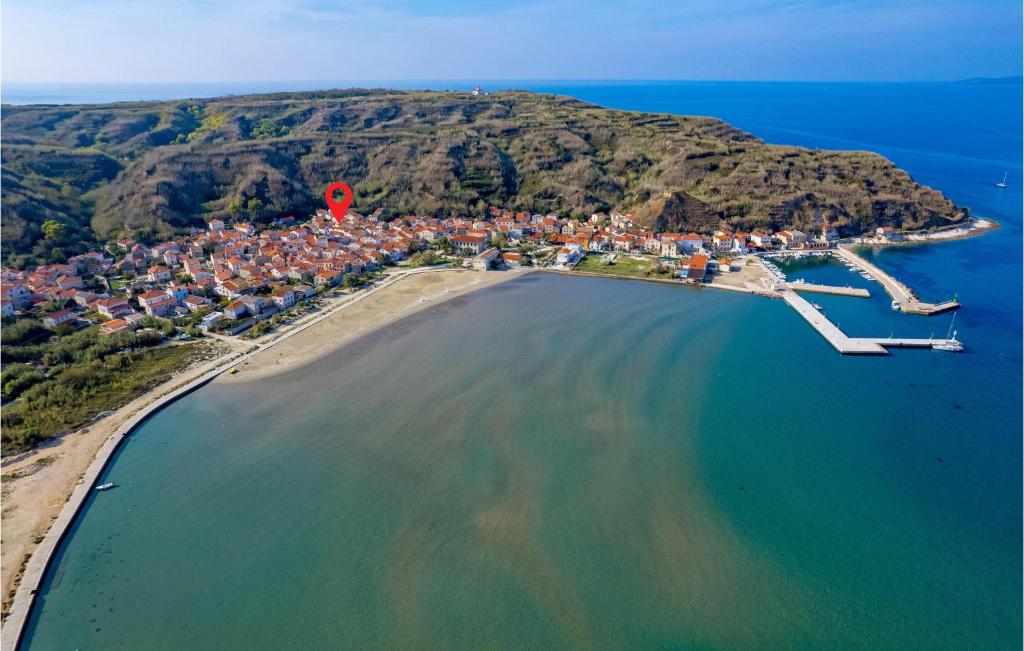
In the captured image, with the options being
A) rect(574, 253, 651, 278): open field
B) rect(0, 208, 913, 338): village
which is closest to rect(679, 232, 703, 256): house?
rect(0, 208, 913, 338): village

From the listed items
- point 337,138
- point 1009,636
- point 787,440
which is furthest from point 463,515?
point 337,138

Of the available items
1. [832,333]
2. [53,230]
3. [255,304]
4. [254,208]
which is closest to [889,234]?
[832,333]

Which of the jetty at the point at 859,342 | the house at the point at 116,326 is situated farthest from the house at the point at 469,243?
the jetty at the point at 859,342

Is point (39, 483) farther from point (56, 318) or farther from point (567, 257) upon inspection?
point (567, 257)

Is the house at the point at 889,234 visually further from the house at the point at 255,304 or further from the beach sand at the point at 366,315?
the house at the point at 255,304

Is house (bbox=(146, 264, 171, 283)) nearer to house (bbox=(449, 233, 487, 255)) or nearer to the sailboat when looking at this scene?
house (bbox=(449, 233, 487, 255))
